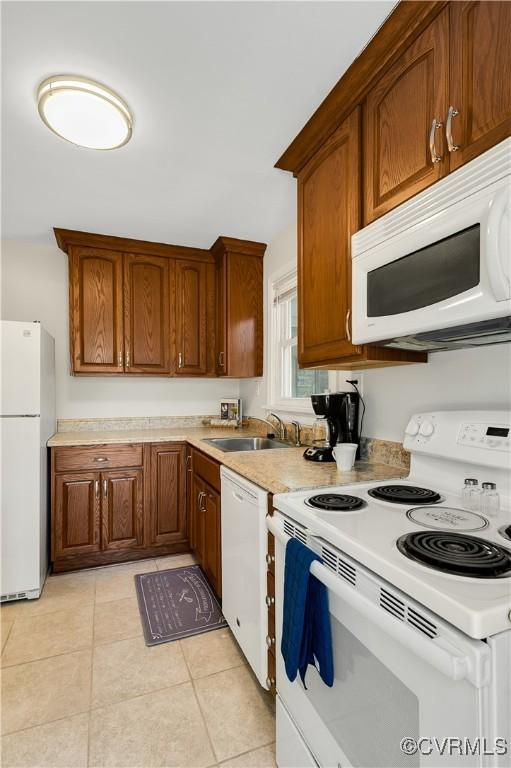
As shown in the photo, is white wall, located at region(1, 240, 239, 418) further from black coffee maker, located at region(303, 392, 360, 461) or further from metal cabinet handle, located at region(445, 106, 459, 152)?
metal cabinet handle, located at region(445, 106, 459, 152)

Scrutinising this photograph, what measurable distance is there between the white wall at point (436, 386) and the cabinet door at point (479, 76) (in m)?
0.60

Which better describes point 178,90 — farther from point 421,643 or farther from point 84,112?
point 421,643

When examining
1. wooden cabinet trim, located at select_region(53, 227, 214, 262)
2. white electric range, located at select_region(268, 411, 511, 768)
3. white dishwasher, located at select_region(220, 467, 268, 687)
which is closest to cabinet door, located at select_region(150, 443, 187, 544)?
white dishwasher, located at select_region(220, 467, 268, 687)

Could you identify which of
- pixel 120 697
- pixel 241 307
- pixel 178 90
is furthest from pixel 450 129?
pixel 120 697

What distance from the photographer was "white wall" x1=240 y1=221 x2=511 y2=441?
1200 mm

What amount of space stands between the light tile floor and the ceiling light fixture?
7.81ft

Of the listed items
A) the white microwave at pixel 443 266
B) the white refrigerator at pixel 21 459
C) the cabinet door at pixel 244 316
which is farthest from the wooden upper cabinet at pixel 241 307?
the white microwave at pixel 443 266

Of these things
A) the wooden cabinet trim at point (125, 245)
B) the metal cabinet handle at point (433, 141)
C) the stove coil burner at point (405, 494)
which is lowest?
the stove coil burner at point (405, 494)

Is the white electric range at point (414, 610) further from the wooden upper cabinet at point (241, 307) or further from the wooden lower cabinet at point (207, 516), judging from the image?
the wooden upper cabinet at point (241, 307)

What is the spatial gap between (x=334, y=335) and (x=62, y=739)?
182cm

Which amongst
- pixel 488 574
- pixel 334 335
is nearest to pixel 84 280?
pixel 334 335

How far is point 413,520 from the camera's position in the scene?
0.98 m

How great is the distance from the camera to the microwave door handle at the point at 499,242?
827mm

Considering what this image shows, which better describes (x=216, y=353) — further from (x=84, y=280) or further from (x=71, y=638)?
(x=71, y=638)
